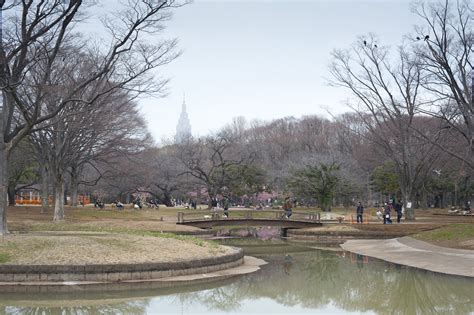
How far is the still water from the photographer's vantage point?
14.0 m

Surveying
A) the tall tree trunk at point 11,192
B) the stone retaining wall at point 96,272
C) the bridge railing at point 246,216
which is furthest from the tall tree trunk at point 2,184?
the tall tree trunk at point 11,192

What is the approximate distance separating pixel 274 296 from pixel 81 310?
570cm

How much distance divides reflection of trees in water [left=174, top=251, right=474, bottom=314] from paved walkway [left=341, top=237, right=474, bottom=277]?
1008 millimetres

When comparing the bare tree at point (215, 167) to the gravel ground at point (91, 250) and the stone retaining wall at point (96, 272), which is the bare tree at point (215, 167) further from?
the stone retaining wall at point (96, 272)

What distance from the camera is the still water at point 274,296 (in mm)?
13969

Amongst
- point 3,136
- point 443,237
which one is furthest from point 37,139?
point 443,237

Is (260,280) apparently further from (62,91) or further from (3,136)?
(62,91)

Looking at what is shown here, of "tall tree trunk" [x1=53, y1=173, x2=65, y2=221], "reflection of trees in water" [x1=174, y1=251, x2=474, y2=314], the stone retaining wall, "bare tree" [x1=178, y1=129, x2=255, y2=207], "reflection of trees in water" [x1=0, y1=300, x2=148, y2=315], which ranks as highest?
"bare tree" [x1=178, y1=129, x2=255, y2=207]

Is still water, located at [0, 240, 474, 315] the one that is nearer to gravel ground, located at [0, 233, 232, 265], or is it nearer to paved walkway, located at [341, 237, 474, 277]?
paved walkway, located at [341, 237, 474, 277]

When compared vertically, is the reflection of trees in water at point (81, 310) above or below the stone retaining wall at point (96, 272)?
below

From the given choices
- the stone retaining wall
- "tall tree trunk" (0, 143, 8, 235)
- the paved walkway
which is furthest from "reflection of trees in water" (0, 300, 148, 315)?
the paved walkway

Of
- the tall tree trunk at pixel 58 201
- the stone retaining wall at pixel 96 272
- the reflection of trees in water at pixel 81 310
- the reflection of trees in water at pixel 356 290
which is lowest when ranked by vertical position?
the reflection of trees in water at pixel 356 290

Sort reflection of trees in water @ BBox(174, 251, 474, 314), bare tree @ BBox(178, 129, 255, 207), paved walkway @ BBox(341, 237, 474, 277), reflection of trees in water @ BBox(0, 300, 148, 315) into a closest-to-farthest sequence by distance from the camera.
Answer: reflection of trees in water @ BBox(0, 300, 148, 315) → reflection of trees in water @ BBox(174, 251, 474, 314) → paved walkway @ BBox(341, 237, 474, 277) → bare tree @ BBox(178, 129, 255, 207)

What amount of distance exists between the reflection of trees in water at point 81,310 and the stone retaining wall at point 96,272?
2950 millimetres
